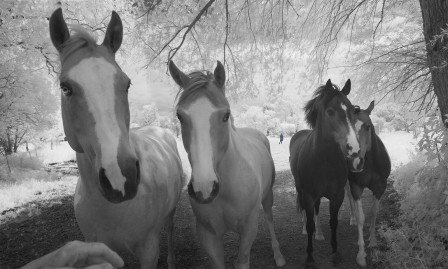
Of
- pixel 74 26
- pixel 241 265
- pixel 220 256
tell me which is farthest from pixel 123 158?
pixel 241 265

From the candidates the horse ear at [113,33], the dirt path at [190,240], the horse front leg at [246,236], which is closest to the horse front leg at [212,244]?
the horse front leg at [246,236]

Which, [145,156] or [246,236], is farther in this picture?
[246,236]

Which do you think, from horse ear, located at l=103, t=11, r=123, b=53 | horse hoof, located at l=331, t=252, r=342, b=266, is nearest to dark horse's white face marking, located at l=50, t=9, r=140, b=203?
horse ear, located at l=103, t=11, r=123, b=53

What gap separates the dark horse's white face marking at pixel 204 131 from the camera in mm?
1983

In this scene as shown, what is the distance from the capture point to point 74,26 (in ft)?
6.84

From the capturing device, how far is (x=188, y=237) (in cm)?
495

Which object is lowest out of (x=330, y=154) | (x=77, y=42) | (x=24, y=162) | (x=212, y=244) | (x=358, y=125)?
(x=24, y=162)

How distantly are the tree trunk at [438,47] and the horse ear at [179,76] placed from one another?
2.95m

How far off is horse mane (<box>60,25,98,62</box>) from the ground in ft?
9.78

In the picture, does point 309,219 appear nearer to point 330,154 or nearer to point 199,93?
point 330,154

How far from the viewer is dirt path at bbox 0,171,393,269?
3.96 metres

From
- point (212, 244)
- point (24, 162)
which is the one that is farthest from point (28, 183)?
point (212, 244)

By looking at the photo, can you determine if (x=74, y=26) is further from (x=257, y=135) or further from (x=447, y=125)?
(x=447, y=125)

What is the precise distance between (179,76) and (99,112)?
1003 millimetres
